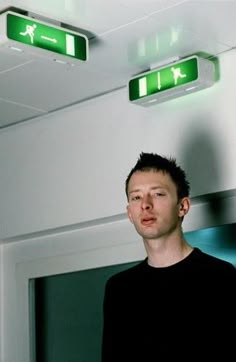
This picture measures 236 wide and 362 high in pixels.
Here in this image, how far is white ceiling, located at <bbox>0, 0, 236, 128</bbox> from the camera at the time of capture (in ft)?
9.50

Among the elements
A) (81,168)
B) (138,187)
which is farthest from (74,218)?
(138,187)

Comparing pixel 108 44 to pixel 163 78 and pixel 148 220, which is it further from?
pixel 148 220

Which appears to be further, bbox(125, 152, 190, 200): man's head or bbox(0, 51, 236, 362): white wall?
bbox(0, 51, 236, 362): white wall

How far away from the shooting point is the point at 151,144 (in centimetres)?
362

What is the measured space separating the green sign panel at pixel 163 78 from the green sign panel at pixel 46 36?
46 centimetres

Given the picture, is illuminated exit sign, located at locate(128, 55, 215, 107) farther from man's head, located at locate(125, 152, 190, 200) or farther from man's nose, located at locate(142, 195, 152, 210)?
man's nose, located at locate(142, 195, 152, 210)

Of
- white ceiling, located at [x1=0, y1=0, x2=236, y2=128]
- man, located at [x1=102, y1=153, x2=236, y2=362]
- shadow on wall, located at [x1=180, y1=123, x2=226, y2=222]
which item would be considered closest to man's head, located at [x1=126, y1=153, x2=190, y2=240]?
man, located at [x1=102, y1=153, x2=236, y2=362]

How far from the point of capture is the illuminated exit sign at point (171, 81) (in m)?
3.32

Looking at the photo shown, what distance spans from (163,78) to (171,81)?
4 centimetres

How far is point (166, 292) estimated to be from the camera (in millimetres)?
2830

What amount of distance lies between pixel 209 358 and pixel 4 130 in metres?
1.90

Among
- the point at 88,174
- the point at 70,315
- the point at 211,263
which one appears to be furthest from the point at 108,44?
the point at 70,315

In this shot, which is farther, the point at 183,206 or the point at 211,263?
the point at 183,206

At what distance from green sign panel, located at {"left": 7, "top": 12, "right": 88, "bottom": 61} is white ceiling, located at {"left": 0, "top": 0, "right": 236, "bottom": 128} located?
4 cm
